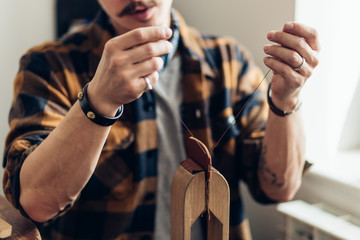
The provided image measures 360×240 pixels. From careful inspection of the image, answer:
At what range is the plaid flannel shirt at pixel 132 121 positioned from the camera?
2.73 feet

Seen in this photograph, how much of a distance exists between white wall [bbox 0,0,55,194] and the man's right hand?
0.99 metres

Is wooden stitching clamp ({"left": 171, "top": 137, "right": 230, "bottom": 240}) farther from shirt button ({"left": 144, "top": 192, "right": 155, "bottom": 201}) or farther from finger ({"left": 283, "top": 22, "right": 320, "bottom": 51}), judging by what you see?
shirt button ({"left": 144, "top": 192, "right": 155, "bottom": 201})

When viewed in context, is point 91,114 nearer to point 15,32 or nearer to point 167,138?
point 167,138

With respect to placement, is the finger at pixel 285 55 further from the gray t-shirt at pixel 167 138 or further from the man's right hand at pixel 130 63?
the gray t-shirt at pixel 167 138

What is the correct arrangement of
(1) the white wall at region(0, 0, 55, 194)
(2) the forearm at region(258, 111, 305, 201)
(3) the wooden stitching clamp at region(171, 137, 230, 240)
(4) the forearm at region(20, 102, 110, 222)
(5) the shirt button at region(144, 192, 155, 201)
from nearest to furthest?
1. (3) the wooden stitching clamp at region(171, 137, 230, 240)
2. (4) the forearm at region(20, 102, 110, 222)
3. (2) the forearm at region(258, 111, 305, 201)
4. (5) the shirt button at region(144, 192, 155, 201)
5. (1) the white wall at region(0, 0, 55, 194)

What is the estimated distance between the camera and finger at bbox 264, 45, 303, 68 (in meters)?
0.57

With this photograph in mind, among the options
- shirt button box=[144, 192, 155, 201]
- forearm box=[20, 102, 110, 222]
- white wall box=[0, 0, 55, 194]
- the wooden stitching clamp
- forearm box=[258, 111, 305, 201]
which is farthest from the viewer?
white wall box=[0, 0, 55, 194]

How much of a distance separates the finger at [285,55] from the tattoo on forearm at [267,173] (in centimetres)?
35

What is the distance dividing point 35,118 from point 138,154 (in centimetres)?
24

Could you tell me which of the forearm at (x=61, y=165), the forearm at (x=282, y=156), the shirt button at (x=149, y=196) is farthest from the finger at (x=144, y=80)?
the shirt button at (x=149, y=196)

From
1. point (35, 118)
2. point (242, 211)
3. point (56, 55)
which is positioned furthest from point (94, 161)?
point (242, 211)

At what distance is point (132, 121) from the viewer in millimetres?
896

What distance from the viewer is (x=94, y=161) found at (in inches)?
25.5

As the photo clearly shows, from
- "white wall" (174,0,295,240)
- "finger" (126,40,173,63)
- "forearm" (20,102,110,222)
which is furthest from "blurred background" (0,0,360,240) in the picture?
"forearm" (20,102,110,222)
